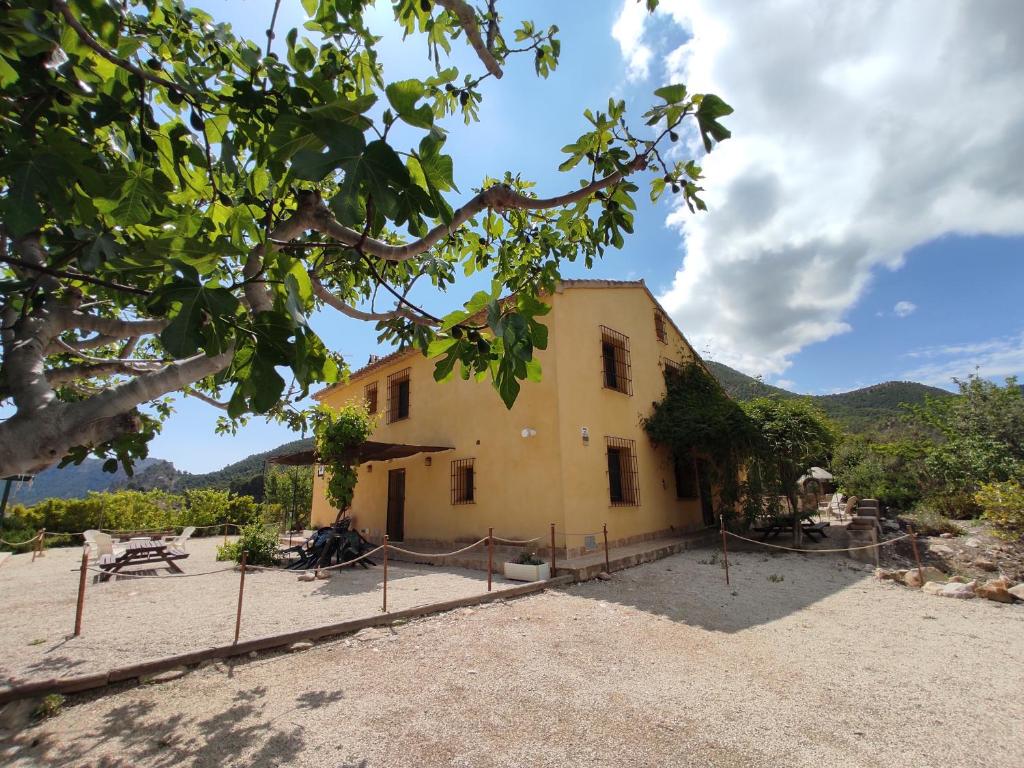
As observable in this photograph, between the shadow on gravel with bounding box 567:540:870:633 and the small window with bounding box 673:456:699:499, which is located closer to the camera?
the shadow on gravel with bounding box 567:540:870:633

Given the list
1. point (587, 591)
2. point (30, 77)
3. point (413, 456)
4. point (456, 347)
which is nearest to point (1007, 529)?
point (587, 591)

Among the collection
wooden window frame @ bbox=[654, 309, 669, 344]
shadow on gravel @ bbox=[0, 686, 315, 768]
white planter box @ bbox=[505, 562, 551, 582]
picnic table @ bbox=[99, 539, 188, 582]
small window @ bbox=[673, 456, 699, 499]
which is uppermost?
wooden window frame @ bbox=[654, 309, 669, 344]

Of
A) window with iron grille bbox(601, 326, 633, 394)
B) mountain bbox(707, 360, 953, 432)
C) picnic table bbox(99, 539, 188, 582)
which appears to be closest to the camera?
picnic table bbox(99, 539, 188, 582)

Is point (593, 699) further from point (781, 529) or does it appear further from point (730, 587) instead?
point (781, 529)

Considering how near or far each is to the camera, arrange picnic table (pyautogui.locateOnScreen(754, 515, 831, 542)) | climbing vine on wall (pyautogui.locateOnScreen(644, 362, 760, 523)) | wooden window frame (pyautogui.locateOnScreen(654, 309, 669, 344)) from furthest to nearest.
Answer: wooden window frame (pyautogui.locateOnScreen(654, 309, 669, 344)) → picnic table (pyautogui.locateOnScreen(754, 515, 831, 542)) → climbing vine on wall (pyautogui.locateOnScreen(644, 362, 760, 523))

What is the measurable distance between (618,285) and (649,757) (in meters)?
9.41

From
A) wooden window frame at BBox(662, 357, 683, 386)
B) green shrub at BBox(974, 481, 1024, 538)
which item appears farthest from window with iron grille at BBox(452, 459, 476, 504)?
green shrub at BBox(974, 481, 1024, 538)

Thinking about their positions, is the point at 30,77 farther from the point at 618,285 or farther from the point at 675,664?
the point at 618,285

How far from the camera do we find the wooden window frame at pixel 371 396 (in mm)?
14047

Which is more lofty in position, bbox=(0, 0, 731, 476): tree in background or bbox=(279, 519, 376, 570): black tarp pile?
bbox=(0, 0, 731, 476): tree in background

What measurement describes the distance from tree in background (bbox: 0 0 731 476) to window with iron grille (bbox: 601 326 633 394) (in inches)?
299

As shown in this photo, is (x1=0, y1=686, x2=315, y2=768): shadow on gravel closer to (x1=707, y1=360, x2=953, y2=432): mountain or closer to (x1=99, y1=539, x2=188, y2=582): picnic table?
(x1=99, y1=539, x2=188, y2=582): picnic table

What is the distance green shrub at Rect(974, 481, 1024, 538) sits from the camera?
7391mm

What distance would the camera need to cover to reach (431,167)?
1405mm
